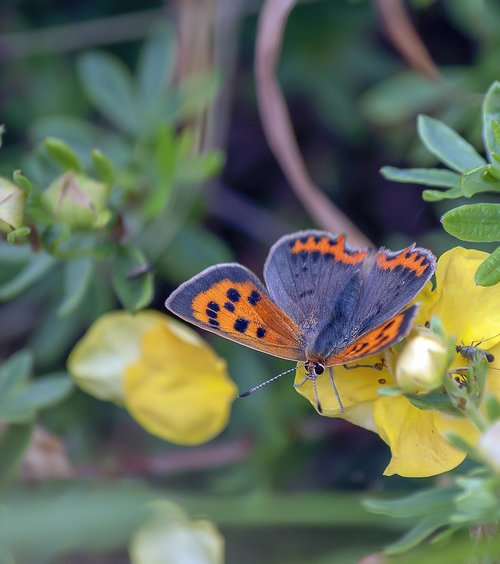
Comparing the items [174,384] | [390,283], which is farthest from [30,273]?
[390,283]

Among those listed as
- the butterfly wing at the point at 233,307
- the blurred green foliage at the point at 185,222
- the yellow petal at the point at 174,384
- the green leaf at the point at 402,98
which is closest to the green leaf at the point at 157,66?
the blurred green foliage at the point at 185,222

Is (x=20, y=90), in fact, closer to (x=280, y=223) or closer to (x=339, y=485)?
(x=280, y=223)

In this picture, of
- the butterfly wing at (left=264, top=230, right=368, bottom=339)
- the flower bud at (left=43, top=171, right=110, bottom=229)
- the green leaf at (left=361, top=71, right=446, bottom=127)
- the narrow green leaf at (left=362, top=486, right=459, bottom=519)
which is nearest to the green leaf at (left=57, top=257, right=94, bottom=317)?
the flower bud at (left=43, top=171, right=110, bottom=229)

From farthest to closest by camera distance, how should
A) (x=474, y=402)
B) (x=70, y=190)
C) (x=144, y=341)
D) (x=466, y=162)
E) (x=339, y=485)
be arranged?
1. (x=339, y=485)
2. (x=144, y=341)
3. (x=70, y=190)
4. (x=466, y=162)
5. (x=474, y=402)

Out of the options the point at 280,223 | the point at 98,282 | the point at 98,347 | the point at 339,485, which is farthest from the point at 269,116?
the point at 339,485

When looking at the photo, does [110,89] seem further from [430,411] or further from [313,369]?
[430,411]

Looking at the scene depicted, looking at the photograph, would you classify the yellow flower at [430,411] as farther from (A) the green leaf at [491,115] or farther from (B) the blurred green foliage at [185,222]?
(A) the green leaf at [491,115]
